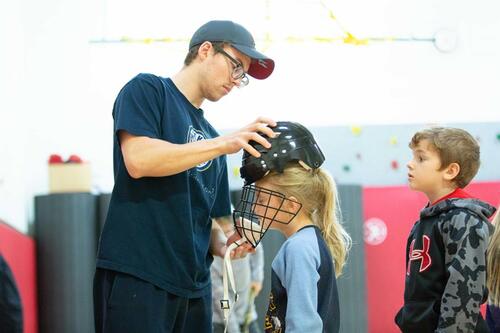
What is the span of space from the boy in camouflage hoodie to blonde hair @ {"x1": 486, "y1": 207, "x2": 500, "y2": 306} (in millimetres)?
134

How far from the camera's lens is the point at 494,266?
3.22 metres

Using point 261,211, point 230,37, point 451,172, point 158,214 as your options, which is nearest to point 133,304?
point 158,214

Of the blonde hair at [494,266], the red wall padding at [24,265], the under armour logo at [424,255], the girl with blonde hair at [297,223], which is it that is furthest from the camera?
the red wall padding at [24,265]

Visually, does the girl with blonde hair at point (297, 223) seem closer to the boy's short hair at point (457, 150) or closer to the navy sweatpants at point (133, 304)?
the navy sweatpants at point (133, 304)

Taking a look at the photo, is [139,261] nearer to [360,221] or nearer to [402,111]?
[360,221]

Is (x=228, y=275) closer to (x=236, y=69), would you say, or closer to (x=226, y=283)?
(x=226, y=283)

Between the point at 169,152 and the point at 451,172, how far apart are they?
1.48 meters

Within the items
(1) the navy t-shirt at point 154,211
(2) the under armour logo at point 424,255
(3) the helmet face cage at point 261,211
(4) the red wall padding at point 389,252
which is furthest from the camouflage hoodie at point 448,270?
(4) the red wall padding at point 389,252

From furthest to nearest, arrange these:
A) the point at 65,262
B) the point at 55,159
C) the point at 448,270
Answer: the point at 55,159 → the point at 65,262 → the point at 448,270

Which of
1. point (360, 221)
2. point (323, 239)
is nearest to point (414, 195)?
point (360, 221)

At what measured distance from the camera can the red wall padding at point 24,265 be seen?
5.86 m

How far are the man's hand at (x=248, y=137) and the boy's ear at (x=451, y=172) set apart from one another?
1050 millimetres

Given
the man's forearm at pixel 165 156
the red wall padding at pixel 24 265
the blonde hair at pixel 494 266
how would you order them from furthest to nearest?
the red wall padding at pixel 24 265 < the blonde hair at pixel 494 266 < the man's forearm at pixel 165 156

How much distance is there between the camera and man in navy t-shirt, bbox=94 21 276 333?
8.02ft
